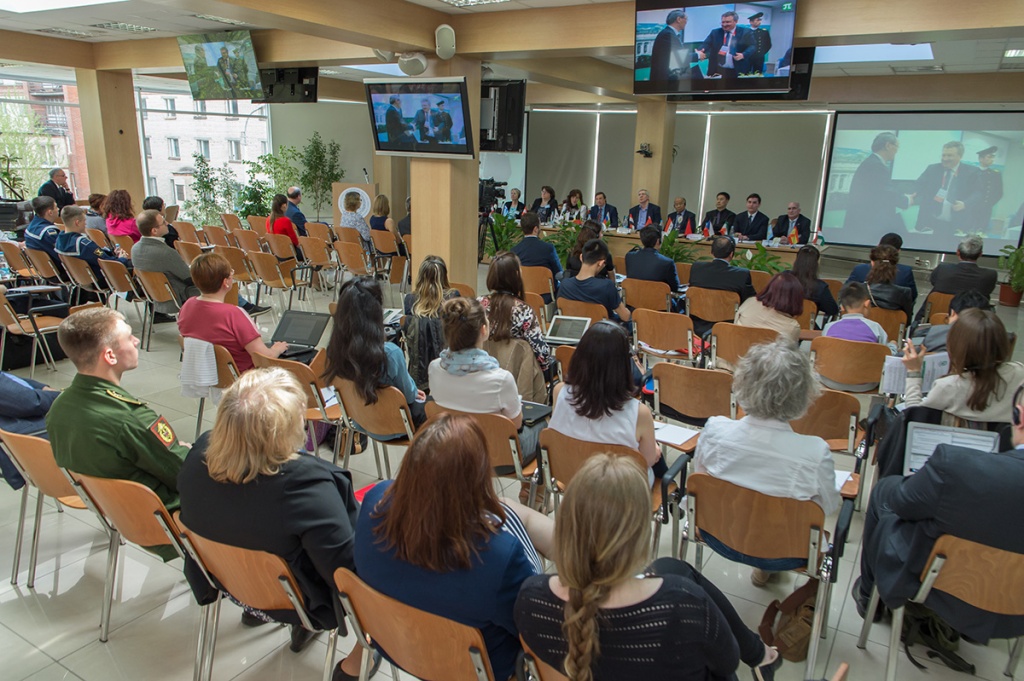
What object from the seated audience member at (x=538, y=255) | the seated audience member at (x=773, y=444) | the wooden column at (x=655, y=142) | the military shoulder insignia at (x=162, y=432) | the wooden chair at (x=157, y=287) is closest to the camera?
the seated audience member at (x=773, y=444)

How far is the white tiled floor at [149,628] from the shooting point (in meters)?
2.37

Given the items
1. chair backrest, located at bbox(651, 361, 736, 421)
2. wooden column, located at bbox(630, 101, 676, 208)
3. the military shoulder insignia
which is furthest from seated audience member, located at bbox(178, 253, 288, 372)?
wooden column, located at bbox(630, 101, 676, 208)

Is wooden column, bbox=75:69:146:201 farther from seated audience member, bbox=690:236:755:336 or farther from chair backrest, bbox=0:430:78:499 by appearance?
chair backrest, bbox=0:430:78:499

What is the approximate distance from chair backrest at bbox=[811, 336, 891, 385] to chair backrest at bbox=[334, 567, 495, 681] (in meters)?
3.32

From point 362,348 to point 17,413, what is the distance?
1.45m

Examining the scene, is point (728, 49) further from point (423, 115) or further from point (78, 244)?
point (78, 244)

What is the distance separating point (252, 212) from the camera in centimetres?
1263

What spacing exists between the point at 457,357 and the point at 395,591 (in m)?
1.52

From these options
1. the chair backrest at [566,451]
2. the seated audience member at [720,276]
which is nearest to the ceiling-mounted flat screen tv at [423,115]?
the seated audience member at [720,276]

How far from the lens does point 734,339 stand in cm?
445

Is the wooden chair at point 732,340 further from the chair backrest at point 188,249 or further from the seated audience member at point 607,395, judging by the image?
the chair backrest at point 188,249

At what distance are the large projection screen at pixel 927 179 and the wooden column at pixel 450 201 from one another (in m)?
7.65

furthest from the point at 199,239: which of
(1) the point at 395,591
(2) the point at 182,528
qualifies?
(1) the point at 395,591

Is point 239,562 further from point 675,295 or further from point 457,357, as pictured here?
point 675,295
